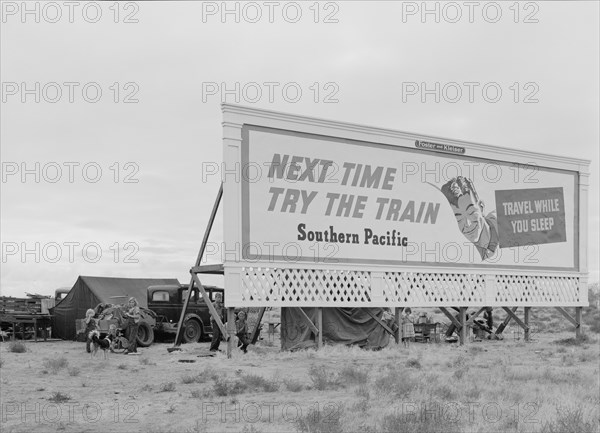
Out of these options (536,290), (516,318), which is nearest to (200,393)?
(516,318)

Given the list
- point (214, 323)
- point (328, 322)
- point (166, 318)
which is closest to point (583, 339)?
point (328, 322)

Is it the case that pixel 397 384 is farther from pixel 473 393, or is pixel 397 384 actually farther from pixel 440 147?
pixel 440 147

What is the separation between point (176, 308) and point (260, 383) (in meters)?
11.4

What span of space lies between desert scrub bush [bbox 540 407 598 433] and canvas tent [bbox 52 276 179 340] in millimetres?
17548

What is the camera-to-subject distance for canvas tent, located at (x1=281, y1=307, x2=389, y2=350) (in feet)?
66.1

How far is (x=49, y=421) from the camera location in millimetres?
9742

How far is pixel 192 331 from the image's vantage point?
23062 mm

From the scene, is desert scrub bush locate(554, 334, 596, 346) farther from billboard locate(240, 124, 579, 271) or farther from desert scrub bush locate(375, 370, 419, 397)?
desert scrub bush locate(375, 370, 419, 397)

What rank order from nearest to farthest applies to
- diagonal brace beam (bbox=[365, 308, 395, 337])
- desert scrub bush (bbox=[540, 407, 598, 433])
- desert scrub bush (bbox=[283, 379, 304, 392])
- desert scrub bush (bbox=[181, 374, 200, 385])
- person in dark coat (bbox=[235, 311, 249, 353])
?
desert scrub bush (bbox=[540, 407, 598, 433]) < desert scrub bush (bbox=[283, 379, 304, 392]) < desert scrub bush (bbox=[181, 374, 200, 385]) < person in dark coat (bbox=[235, 311, 249, 353]) < diagonal brace beam (bbox=[365, 308, 395, 337])

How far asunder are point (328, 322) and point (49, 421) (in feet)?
37.9

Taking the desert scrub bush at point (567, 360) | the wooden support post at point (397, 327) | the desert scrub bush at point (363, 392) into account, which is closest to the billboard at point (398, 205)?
the wooden support post at point (397, 327)

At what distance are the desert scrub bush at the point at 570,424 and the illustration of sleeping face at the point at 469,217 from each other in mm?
13177

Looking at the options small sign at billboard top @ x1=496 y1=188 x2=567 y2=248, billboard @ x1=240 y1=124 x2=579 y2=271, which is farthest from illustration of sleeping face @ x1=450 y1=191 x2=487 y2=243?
small sign at billboard top @ x1=496 y1=188 x2=567 y2=248

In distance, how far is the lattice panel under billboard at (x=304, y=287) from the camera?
18.1 meters
